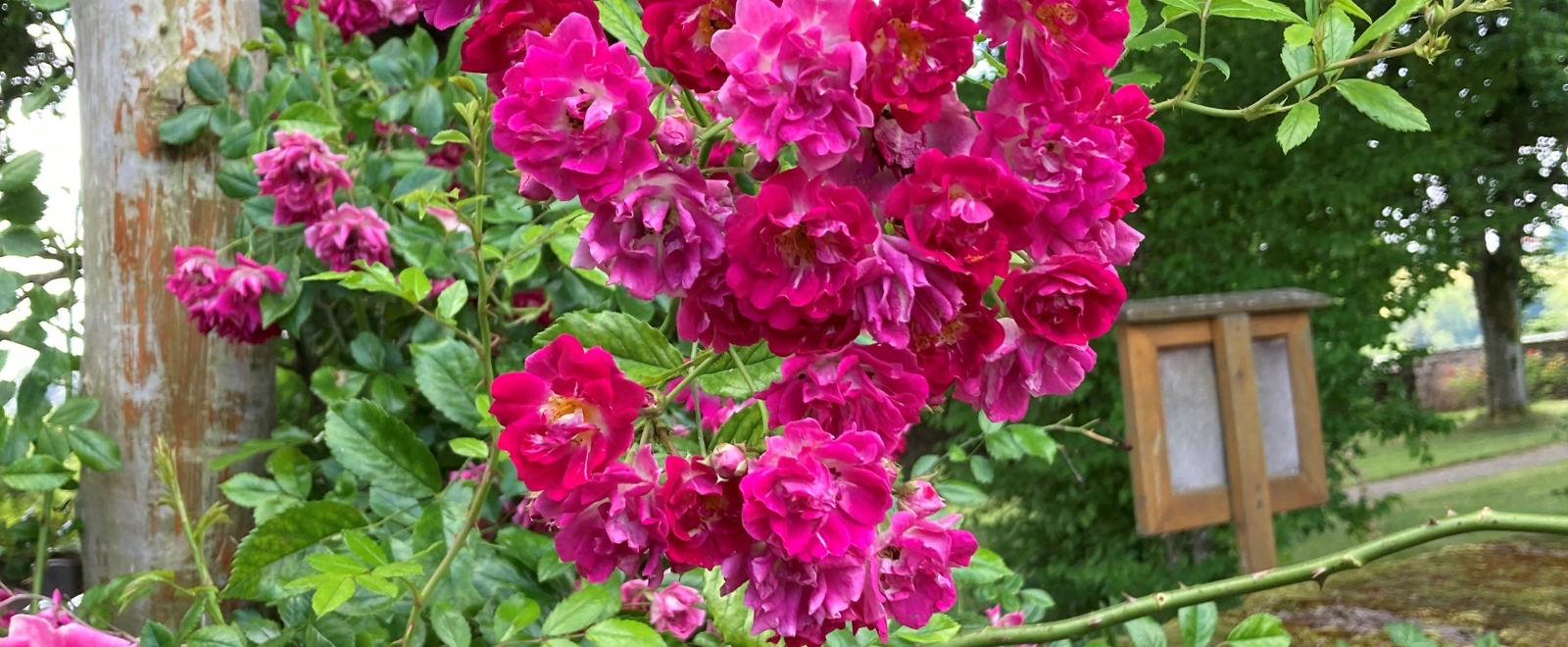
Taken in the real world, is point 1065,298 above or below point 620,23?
below

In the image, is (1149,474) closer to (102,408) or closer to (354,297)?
(354,297)

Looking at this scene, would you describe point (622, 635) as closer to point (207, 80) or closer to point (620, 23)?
point (620, 23)

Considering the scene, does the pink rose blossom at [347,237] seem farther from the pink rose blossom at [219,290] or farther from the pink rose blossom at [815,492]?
the pink rose blossom at [815,492]

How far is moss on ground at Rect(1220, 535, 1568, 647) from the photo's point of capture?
2.31 m

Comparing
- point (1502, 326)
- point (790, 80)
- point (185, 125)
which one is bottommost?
point (1502, 326)

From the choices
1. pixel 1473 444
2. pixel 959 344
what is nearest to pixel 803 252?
pixel 959 344

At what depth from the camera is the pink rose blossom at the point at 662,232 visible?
42 centimetres

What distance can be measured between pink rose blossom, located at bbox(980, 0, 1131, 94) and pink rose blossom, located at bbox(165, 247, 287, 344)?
0.99 metres

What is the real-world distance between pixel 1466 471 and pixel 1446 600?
417 cm

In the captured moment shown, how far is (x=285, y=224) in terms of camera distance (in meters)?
1.18

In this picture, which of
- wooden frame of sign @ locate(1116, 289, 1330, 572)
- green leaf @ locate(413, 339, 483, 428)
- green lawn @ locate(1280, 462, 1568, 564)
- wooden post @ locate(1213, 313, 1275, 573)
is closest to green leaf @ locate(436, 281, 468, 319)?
green leaf @ locate(413, 339, 483, 428)

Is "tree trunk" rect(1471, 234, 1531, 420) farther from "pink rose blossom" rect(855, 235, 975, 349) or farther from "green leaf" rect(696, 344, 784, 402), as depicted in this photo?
"pink rose blossom" rect(855, 235, 975, 349)

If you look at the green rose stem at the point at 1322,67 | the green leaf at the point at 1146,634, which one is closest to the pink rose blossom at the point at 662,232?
the green rose stem at the point at 1322,67

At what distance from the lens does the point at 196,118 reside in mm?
1230
